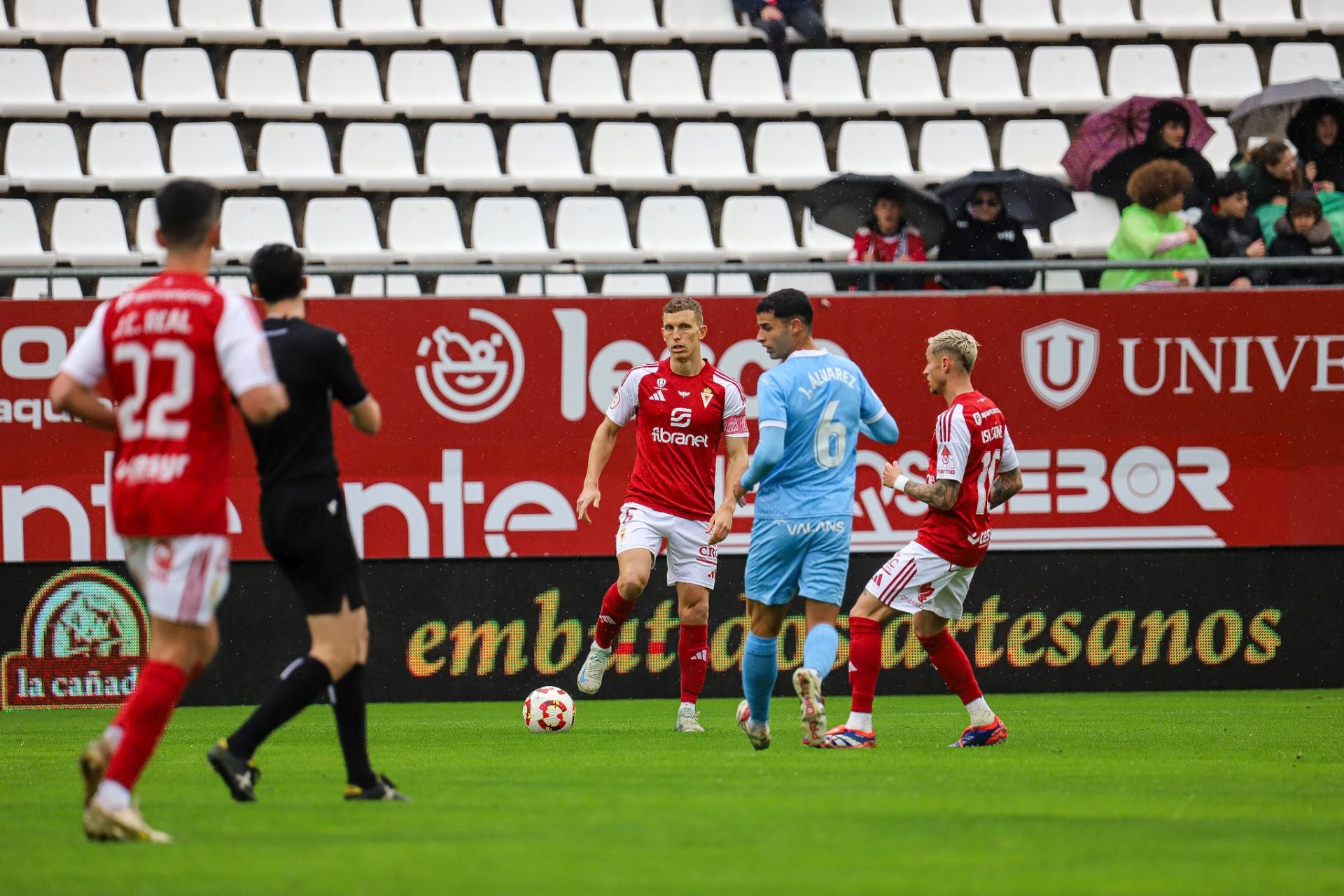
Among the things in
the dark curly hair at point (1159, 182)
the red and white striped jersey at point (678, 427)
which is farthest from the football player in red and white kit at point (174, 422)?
the dark curly hair at point (1159, 182)

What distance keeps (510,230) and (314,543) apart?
31.6 ft

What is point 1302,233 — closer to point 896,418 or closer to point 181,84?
point 896,418

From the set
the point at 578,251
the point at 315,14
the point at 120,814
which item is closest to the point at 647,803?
the point at 120,814

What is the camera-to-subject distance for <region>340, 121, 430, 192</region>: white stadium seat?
16.2m

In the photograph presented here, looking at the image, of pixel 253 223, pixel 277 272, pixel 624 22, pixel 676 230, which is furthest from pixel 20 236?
pixel 277 272

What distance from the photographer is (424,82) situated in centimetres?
1681

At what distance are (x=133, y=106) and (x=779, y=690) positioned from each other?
26.6ft

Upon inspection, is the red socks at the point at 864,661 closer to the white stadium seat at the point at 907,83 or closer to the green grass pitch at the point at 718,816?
the green grass pitch at the point at 718,816

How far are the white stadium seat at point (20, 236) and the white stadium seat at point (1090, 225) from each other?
900 cm

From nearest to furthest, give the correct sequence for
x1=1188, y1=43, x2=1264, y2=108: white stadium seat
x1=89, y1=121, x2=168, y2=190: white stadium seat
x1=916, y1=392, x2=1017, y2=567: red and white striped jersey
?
x1=916, y1=392, x2=1017, y2=567: red and white striped jersey
x1=89, y1=121, x2=168, y2=190: white stadium seat
x1=1188, y1=43, x2=1264, y2=108: white stadium seat

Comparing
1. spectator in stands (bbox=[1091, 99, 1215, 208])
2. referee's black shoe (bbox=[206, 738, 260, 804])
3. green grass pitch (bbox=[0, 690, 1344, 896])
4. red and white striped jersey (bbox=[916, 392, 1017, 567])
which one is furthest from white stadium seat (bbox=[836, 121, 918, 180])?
referee's black shoe (bbox=[206, 738, 260, 804])

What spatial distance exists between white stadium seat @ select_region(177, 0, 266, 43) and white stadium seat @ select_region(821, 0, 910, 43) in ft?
18.5

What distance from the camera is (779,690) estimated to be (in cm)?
1362

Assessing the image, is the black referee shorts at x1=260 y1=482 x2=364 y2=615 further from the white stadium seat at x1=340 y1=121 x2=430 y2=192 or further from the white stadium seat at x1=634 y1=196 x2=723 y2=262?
the white stadium seat at x1=340 y1=121 x2=430 y2=192
